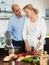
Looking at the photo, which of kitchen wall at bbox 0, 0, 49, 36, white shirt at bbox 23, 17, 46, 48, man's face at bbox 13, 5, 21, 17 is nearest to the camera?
white shirt at bbox 23, 17, 46, 48

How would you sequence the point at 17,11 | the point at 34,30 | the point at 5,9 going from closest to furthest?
the point at 34,30
the point at 17,11
the point at 5,9

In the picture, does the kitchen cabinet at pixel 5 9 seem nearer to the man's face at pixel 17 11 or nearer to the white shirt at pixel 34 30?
the man's face at pixel 17 11

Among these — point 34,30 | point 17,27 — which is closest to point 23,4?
point 17,27

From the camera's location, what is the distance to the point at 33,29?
411 centimetres

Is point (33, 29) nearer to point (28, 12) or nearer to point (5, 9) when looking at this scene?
point (28, 12)

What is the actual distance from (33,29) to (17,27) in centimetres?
34

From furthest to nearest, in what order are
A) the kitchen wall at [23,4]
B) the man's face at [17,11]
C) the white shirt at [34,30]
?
the kitchen wall at [23,4] → the man's face at [17,11] → the white shirt at [34,30]

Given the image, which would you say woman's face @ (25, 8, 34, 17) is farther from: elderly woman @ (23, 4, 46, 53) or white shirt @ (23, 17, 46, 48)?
white shirt @ (23, 17, 46, 48)

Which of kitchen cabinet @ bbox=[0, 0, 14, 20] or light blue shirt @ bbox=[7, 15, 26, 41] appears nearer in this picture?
light blue shirt @ bbox=[7, 15, 26, 41]

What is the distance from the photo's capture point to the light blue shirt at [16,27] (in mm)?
4168

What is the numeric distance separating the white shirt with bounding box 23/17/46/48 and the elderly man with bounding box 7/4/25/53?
9 cm

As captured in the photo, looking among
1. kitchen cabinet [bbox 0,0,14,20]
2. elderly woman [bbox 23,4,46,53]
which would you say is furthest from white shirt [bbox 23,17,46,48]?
kitchen cabinet [bbox 0,0,14,20]

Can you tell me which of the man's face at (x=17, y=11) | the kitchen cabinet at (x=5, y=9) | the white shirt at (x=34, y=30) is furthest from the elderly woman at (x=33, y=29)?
the kitchen cabinet at (x=5, y=9)

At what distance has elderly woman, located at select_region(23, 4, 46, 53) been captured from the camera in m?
4.11
